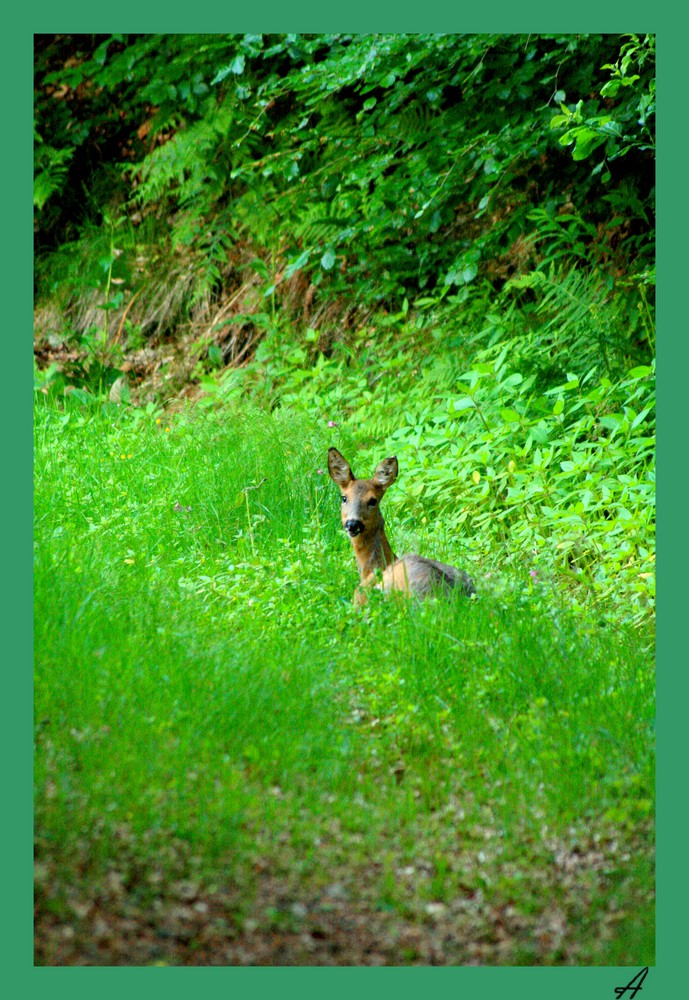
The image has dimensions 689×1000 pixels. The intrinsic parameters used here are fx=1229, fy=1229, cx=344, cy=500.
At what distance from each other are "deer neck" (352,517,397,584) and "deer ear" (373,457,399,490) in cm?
21

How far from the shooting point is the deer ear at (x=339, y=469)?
5.51 meters

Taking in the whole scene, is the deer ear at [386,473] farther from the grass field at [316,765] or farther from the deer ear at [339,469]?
the grass field at [316,765]

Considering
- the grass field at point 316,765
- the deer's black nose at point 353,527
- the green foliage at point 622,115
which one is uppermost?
the green foliage at point 622,115

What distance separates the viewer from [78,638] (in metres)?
4.38

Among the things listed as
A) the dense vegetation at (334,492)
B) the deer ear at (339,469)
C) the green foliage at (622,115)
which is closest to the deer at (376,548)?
the deer ear at (339,469)

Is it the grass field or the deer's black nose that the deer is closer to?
the deer's black nose

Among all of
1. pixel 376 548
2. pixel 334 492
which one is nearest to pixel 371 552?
pixel 376 548

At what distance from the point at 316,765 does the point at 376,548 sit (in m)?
1.66

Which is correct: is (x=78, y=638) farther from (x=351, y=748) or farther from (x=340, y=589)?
(x=340, y=589)

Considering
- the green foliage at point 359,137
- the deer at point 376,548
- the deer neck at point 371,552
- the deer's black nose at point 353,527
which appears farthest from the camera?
the green foliage at point 359,137

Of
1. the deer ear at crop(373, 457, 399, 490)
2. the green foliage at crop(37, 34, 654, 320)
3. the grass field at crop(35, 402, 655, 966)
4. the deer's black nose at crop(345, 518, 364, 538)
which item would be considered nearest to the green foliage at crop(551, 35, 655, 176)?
the green foliage at crop(37, 34, 654, 320)

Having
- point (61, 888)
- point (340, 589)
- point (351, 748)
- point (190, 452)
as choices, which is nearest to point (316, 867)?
point (351, 748)

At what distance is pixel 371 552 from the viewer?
5664 millimetres

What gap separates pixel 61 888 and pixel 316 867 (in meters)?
0.79
